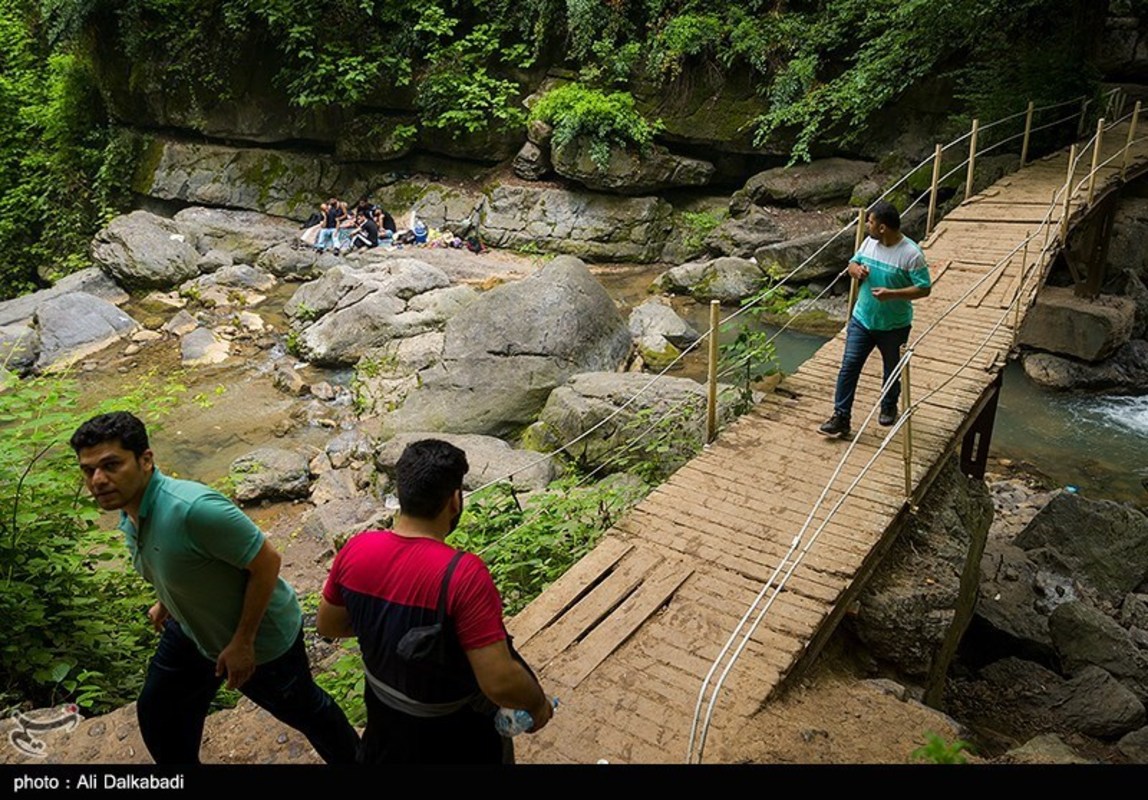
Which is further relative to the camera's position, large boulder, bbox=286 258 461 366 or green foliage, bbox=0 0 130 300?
green foliage, bbox=0 0 130 300

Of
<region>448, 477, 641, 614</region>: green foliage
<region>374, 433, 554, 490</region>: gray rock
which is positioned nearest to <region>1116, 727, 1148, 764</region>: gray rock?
<region>448, 477, 641, 614</region>: green foliage

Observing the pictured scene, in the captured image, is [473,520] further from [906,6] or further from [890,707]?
[906,6]

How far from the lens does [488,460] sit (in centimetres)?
877

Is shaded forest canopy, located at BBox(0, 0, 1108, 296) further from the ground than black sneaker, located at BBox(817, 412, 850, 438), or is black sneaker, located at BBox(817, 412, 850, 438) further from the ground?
shaded forest canopy, located at BBox(0, 0, 1108, 296)

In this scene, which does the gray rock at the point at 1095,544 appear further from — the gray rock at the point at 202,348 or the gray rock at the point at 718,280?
the gray rock at the point at 202,348

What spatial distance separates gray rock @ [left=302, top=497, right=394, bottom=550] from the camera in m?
8.71

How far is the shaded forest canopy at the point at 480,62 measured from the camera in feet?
50.3

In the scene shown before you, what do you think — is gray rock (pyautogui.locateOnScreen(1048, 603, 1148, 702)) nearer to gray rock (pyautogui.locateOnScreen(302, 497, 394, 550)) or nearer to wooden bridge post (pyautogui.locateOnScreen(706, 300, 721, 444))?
wooden bridge post (pyautogui.locateOnScreen(706, 300, 721, 444))

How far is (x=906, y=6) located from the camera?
14992 mm

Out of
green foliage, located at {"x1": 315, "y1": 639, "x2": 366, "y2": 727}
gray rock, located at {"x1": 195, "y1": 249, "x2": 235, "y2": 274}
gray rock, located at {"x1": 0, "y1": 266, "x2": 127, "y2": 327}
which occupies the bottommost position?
gray rock, located at {"x1": 0, "y1": 266, "x2": 127, "y2": 327}

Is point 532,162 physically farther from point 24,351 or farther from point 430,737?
point 430,737

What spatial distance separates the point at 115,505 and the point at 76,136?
23732 millimetres

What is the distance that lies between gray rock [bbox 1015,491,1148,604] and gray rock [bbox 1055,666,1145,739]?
2.09 meters

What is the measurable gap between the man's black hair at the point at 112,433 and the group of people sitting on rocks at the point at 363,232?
615 inches
